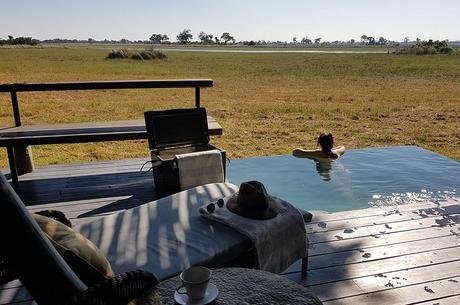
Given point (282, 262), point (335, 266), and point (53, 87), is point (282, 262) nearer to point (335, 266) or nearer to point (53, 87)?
point (335, 266)

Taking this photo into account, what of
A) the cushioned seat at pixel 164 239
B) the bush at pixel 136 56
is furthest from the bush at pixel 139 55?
the cushioned seat at pixel 164 239

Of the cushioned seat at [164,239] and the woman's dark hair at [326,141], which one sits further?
the woman's dark hair at [326,141]

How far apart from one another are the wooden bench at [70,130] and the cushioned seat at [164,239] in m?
2.06

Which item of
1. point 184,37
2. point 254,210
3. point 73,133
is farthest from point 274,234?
point 184,37

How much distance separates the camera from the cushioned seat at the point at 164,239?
7.99 ft

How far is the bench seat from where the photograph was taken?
476cm

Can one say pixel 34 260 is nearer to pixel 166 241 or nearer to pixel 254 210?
pixel 166 241

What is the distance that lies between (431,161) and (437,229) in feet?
12.1

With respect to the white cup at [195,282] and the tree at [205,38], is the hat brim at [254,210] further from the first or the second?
the tree at [205,38]

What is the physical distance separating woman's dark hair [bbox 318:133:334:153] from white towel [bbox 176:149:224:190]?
2.83 m

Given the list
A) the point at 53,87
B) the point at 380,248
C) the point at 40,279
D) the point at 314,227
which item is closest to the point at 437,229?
the point at 380,248

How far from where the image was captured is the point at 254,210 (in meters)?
2.83

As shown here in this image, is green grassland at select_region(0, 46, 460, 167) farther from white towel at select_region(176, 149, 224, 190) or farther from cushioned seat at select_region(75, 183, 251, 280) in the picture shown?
cushioned seat at select_region(75, 183, 251, 280)

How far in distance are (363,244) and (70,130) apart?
3700 millimetres
